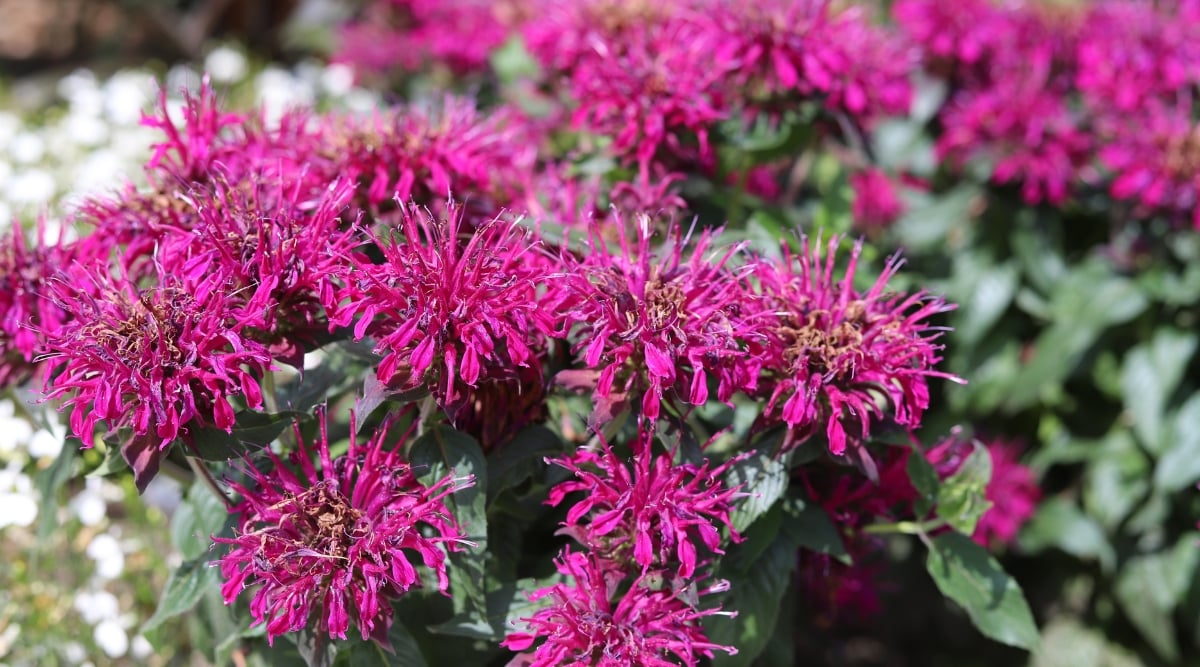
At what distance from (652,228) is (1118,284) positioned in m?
1.55

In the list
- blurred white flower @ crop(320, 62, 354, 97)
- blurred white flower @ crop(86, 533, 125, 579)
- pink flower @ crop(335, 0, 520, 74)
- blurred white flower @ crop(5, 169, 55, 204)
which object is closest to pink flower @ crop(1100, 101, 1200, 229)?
pink flower @ crop(335, 0, 520, 74)

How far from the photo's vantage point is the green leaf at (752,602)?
56.6 inches

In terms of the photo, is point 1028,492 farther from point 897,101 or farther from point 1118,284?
point 897,101

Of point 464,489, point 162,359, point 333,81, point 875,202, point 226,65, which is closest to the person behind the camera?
point 162,359

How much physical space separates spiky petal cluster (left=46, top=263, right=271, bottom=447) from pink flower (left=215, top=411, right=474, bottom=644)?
4.9 inches

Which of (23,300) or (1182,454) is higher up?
(23,300)

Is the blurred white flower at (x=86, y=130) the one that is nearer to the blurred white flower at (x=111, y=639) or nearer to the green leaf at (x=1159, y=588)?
the blurred white flower at (x=111, y=639)

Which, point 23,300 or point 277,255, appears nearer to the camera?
point 277,255

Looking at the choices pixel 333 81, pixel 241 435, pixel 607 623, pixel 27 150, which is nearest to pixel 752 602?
pixel 607 623

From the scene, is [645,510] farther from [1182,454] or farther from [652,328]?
[1182,454]

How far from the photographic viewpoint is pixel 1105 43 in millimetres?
2650

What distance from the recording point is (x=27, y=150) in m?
3.57

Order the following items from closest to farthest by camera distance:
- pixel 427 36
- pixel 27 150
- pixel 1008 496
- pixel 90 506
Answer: pixel 90 506, pixel 1008 496, pixel 427 36, pixel 27 150

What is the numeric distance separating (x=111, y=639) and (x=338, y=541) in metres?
1.07
